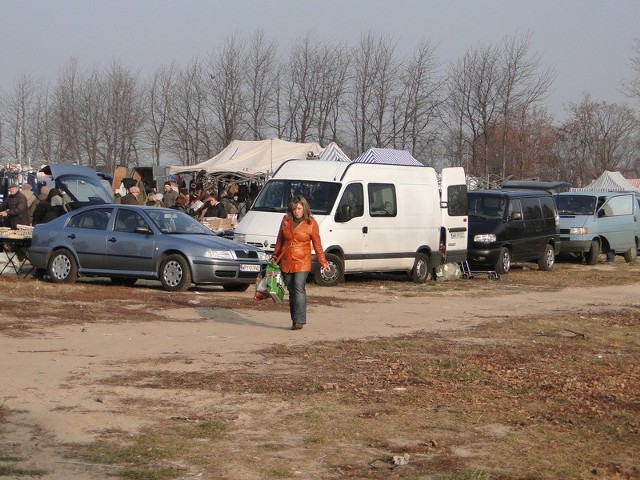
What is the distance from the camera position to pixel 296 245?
1458cm

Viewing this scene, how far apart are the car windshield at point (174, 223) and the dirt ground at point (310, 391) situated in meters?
2.12

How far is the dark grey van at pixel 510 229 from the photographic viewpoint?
26.0 metres

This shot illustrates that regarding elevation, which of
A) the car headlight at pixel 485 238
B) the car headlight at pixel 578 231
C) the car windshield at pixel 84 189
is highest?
the car windshield at pixel 84 189

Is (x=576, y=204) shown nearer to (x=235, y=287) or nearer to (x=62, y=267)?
(x=235, y=287)

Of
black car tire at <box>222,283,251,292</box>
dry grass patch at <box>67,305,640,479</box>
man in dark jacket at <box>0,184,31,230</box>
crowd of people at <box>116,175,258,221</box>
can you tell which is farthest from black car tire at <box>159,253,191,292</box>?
crowd of people at <box>116,175,258,221</box>

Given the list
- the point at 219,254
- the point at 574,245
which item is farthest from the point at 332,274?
the point at 574,245

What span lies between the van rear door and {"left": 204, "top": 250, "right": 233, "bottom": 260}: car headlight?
252 inches

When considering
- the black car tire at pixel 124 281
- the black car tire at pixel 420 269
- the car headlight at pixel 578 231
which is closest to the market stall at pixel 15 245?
the black car tire at pixel 124 281

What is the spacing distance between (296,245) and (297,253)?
11 cm

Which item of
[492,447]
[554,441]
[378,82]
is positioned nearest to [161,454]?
[492,447]

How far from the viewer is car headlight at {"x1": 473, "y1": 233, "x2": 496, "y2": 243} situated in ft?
85.2

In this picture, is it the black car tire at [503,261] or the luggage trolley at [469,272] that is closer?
the luggage trolley at [469,272]

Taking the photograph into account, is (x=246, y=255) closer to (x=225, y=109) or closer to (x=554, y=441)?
(x=554, y=441)

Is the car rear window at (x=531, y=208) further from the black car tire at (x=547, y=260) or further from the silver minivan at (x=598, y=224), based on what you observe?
the silver minivan at (x=598, y=224)
